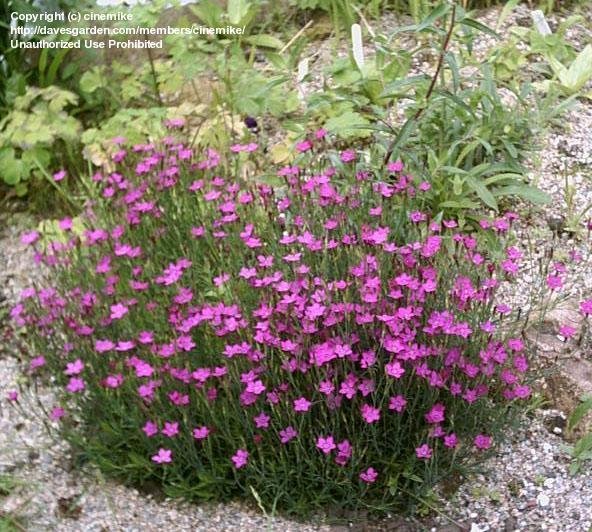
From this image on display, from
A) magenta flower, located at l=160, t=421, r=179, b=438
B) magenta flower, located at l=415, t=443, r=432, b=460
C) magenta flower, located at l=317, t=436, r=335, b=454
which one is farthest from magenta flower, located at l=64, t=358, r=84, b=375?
magenta flower, located at l=415, t=443, r=432, b=460

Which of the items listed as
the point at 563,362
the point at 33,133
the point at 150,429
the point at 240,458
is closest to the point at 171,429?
the point at 150,429

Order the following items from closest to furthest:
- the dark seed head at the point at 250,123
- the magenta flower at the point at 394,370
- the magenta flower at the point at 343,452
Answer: the magenta flower at the point at 394,370 < the magenta flower at the point at 343,452 < the dark seed head at the point at 250,123

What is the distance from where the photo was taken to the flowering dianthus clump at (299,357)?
273 cm

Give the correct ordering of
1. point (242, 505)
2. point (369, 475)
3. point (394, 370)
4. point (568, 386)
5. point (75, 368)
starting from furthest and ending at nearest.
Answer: point (568, 386)
point (242, 505)
point (75, 368)
point (369, 475)
point (394, 370)

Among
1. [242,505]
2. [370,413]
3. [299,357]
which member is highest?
[299,357]

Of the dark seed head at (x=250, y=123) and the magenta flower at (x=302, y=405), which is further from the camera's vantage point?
the dark seed head at (x=250, y=123)

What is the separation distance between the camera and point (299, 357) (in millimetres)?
2682

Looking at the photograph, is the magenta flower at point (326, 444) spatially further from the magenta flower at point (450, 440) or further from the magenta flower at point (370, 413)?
the magenta flower at point (450, 440)

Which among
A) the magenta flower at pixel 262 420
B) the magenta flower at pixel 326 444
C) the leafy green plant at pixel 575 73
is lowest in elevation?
the magenta flower at pixel 326 444

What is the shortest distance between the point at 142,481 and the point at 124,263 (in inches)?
30.6

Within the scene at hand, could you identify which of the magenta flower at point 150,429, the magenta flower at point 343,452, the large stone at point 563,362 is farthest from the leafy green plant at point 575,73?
the magenta flower at point 150,429

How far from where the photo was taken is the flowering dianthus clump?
8.97 ft

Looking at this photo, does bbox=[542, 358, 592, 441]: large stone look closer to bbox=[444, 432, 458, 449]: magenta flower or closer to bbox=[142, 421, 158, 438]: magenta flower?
bbox=[444, 432, 458, 449]: magenta flower

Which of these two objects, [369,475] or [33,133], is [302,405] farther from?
[33,133]
